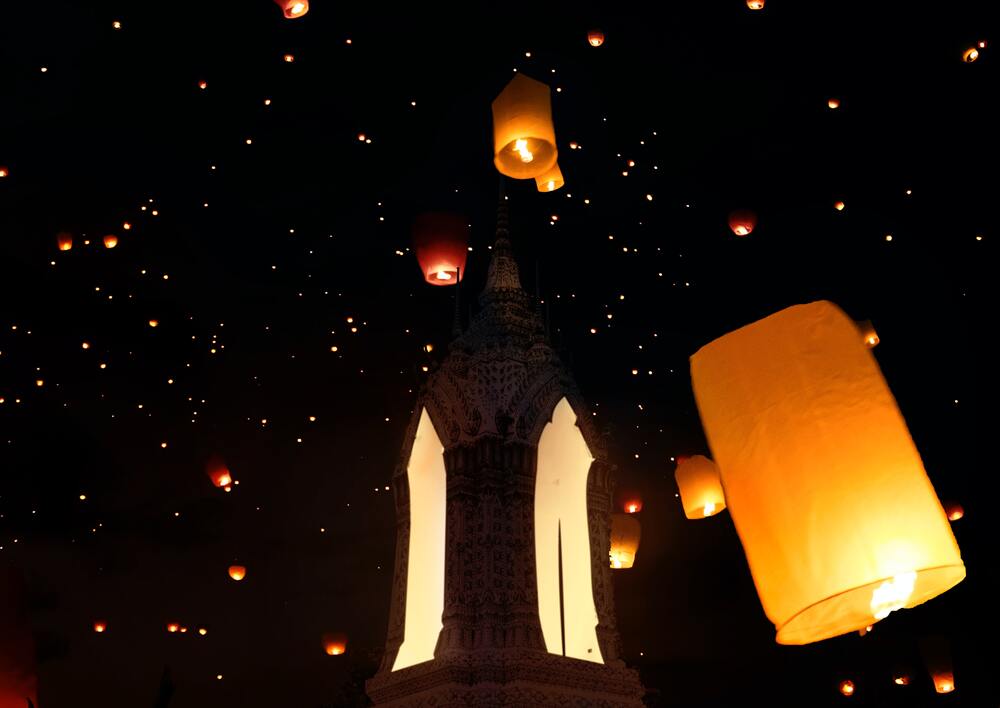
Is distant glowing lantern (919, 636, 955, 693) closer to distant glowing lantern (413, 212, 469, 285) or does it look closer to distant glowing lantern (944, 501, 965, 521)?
distant glowing lantern (944, 501, 965, 521)

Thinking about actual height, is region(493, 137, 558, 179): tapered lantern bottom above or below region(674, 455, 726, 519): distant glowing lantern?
above

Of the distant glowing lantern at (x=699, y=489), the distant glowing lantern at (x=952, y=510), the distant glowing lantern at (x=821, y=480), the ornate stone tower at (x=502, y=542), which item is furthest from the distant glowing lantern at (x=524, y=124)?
the distant glowing lantern at (x=952, y=510)

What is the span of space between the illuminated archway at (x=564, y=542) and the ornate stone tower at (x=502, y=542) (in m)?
0.01

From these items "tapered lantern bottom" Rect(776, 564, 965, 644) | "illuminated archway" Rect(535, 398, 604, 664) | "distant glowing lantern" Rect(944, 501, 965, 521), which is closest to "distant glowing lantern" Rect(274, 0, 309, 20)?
"illuminated archway" Rect(535, 398, 604, 664)

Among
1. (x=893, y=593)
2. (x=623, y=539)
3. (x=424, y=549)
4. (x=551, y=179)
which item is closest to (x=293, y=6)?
(x=551, y=179)

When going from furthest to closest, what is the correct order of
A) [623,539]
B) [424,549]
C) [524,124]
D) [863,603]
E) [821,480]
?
[623,539]
[424,549]
[524,124]
[863,603]
[821,480]

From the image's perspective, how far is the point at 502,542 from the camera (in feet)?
30.4

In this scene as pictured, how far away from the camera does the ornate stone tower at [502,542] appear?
342 inches

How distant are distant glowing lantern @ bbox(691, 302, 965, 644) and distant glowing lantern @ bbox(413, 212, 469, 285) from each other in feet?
25.9

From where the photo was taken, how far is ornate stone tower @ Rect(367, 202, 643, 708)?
28.5 feet

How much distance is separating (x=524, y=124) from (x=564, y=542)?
14.7 ft

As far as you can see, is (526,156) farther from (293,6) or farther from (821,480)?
(821,480)

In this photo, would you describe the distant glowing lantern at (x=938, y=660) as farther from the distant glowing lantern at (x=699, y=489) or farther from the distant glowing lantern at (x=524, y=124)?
the distant glowing lantern at (x=524, y=124)

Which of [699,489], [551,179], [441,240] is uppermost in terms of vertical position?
[441,240]
